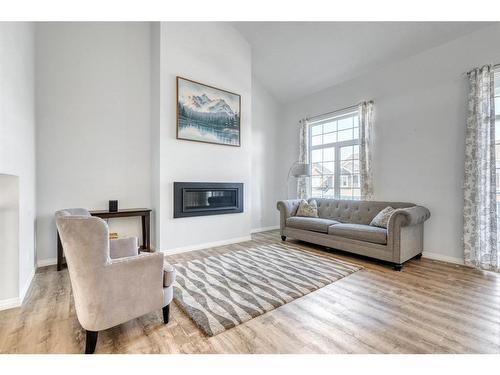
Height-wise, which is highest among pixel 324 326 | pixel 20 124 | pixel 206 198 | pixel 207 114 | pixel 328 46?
pixel 328 46

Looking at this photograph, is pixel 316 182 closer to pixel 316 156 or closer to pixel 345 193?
pixel 316 156

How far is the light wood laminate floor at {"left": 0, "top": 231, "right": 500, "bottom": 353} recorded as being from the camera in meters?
1.53

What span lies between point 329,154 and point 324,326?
153 inches

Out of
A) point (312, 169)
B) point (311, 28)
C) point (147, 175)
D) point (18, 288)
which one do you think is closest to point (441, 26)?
point (311, 28)

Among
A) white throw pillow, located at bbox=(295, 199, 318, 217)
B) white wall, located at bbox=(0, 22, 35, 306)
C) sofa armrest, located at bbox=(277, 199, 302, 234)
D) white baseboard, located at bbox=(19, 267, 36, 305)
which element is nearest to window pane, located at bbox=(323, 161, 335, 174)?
white throw pillow, located at bbox=(295, 199, 318, 217)

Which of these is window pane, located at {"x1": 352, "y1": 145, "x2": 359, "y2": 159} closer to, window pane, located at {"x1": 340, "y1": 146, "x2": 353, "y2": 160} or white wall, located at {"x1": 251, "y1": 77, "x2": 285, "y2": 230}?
window pane, located at {"x1": 340, "y1": 146, "x2": 353, "y2": 160}

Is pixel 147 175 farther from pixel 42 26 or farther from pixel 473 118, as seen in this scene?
pixel 473 118

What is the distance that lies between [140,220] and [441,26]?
5.39m

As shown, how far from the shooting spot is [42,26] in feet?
10.3

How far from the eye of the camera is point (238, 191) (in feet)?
14.6

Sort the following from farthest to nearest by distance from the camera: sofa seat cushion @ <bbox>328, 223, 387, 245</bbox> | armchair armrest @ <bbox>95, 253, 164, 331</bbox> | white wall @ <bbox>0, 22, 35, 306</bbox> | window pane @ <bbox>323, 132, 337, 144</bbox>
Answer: window pane @ <bbox>323, 132, 337, 144</bbox>
sofa seat cushion @ <bbox>328, 223, 387, 245</bbox>
white wall @ <bbox>0, 22, 35, 306</bbox>
armchair armrest @ <bbox>95, 253, 164, 331</bbox>

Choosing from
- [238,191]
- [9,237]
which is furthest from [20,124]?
[238,191]

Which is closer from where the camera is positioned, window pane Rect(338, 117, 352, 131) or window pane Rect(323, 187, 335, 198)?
window pane Rect(338, 117, 352, 131)

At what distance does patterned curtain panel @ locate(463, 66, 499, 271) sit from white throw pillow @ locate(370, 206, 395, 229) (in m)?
0.90
